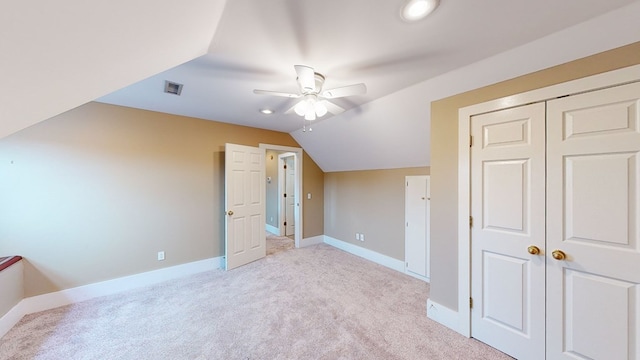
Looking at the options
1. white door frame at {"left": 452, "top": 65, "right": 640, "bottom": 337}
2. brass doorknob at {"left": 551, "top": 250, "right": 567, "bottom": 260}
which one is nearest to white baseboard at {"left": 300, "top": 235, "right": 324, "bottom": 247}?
white door frame at {"left": 452, "top": 65, "right": 640, "bottom": 337}

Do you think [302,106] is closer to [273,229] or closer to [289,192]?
[289,192]

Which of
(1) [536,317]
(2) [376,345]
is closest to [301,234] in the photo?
(2) [376,345]

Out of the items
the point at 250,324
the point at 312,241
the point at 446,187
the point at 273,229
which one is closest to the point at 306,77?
the point at 446,187

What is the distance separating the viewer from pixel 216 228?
3.81m

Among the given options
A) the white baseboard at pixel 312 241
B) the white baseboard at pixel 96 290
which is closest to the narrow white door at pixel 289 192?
the white baseboard at pixel 312 241

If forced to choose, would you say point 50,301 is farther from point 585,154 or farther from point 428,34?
point 585,154

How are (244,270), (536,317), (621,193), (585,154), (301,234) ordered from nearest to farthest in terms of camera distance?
1. (621,193)
2. (585,154)
3. (536,317)
4. (244,270)
5. (301,234)

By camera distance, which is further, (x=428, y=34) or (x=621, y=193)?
(x=428, y=34)

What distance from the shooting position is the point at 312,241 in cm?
509

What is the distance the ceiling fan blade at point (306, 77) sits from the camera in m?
1.71

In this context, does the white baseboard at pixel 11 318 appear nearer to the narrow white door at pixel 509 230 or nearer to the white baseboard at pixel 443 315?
the white baseboard at pixel 443 315

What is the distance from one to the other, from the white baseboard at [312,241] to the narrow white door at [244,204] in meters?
0.96

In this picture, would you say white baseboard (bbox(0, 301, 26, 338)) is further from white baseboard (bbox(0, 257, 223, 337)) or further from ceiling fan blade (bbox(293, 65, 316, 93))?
ceiling fan blade (bbox(293, 65, 316, 93))

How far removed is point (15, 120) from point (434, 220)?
9.84 ft
